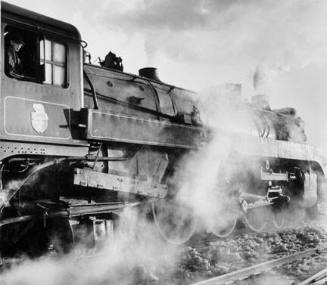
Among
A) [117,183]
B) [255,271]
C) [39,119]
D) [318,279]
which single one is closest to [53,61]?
[39,119]

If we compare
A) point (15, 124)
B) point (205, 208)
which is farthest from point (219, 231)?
point (15, 124)

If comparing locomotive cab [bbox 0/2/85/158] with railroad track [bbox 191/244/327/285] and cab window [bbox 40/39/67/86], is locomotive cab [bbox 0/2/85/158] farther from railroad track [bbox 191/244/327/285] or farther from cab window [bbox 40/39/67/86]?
railroad track [bbox 191/244/327/285]

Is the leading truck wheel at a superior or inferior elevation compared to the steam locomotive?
inferior

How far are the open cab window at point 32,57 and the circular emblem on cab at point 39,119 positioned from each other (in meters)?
0.27

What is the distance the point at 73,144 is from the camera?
14.8ft

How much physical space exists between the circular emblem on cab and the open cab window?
275 mm

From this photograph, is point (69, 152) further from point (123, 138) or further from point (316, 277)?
point (316, 277)

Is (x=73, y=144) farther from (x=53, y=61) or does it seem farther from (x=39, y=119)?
(x=53, y=61)

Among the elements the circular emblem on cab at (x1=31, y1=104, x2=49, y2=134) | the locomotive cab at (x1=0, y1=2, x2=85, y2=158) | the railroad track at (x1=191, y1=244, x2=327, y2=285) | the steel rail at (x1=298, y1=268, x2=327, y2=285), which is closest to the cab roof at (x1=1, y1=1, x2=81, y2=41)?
the locomotive cab at (x1=0, y1=2, x2=85, y2=158)

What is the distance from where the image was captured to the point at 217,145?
6938 mm

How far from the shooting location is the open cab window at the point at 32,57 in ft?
13.6

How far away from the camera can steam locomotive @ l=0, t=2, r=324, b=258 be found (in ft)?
13.6

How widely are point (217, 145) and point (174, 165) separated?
1.00 m

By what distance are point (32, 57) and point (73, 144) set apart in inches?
38.6
